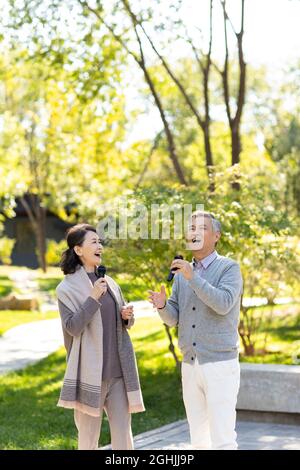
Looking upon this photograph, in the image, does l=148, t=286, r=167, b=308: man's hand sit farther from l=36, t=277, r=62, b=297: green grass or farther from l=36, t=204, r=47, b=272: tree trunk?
l=36, t=204, r=47, b=272: tree trunk

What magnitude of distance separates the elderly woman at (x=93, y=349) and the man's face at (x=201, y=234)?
0.60 meters

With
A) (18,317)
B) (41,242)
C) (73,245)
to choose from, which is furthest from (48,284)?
(73,245)

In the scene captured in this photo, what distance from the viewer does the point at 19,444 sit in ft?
28.4

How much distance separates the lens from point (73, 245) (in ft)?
19.6

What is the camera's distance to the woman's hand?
566 cm

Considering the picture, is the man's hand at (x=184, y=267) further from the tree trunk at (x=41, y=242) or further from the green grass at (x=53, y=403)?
the tree trunk at (x=41, y=242)

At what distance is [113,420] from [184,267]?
3.80ft

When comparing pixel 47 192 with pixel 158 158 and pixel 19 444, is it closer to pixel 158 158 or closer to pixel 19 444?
pixel 158 158

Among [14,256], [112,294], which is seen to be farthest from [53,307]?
[14,256]

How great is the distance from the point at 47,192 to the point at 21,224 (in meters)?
12.0

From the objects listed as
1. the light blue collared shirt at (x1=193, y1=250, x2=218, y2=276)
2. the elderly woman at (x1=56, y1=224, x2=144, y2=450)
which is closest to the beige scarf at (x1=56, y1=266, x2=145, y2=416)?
the elderly woman at (x1=56, y1=224, x2=144, y2=450)

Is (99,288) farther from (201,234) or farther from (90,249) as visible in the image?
(201,234)

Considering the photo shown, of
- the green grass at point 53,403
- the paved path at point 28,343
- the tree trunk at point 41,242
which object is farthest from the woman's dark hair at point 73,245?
the tree trunk at point 41,242

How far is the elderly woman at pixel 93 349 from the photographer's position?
18.8 feet
